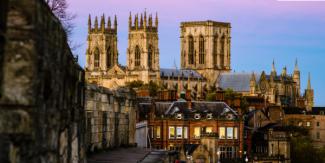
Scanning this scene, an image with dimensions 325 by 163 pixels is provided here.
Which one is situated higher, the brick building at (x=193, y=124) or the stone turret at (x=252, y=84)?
the stone turret at (x=252, y=84)

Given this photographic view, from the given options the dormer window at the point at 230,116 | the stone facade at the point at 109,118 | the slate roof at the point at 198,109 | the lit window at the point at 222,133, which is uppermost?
the stone facade at the point at 109,118

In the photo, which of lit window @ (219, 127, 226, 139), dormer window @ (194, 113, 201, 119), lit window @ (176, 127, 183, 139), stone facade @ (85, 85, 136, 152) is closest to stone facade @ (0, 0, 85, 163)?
stone facade @ (85, 85, 136, 152)

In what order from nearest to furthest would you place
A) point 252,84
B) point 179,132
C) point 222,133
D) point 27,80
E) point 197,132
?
point 27,80, point 179,132, point 222,133, point 197,132, point 252,84

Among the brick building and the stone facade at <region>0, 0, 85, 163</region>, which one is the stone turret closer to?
the brick building

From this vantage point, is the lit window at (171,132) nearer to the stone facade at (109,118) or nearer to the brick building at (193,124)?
the brick building at (193,124)

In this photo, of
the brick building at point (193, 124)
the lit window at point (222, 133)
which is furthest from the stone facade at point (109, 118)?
the lit window at point (222, 133)

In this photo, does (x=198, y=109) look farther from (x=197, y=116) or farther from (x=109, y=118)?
(x=109, y=118)

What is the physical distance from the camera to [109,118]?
74.1ft

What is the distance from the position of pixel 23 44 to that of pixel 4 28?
17 centimetres

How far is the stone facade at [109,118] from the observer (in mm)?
19672

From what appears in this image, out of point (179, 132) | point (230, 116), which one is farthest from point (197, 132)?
point (230, 116)

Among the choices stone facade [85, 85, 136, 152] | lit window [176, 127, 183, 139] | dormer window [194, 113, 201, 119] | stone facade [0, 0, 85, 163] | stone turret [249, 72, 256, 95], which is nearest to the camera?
stone facade [0, 0, 85, 163]

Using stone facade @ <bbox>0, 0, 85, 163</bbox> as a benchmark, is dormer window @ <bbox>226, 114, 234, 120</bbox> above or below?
below

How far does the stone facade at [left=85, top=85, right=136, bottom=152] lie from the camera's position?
1967cm
